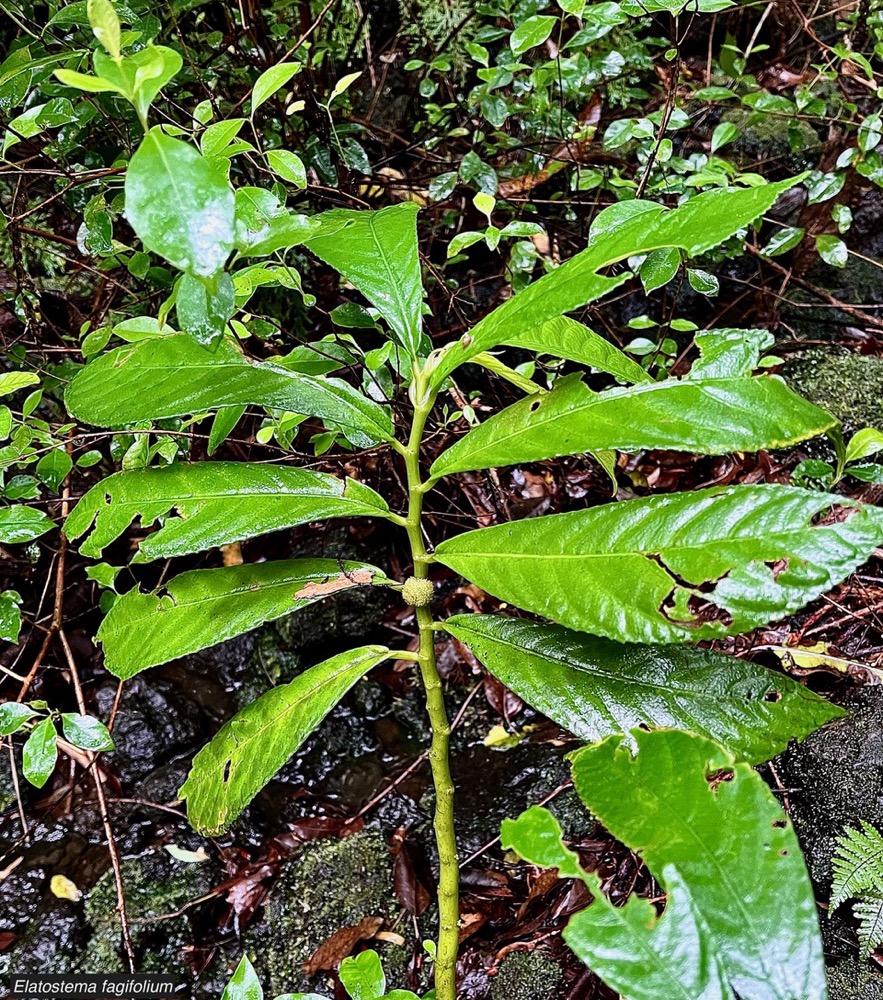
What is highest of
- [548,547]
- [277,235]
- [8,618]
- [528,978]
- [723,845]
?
[277,235]

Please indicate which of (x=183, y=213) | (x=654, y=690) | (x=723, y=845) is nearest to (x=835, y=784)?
(x=654, y=690)

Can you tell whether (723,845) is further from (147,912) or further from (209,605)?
(147,912)

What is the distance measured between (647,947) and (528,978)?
3.37ft

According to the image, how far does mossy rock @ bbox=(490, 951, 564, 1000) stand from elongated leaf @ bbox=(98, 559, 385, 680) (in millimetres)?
965

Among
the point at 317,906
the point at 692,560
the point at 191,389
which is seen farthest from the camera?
the point at 317,906

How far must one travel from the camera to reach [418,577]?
1100 millimetres

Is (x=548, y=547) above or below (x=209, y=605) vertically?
above

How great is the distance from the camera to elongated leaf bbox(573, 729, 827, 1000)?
707 millimetres

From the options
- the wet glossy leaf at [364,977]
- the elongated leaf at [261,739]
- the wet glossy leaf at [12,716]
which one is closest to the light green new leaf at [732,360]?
the elongated leaf at [261,739]

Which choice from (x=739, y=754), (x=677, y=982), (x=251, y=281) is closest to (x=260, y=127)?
(x=251, y=281)

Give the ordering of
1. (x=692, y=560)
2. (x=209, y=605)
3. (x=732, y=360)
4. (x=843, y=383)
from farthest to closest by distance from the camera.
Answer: (x=843, y=383) < (x=209, y=605) < (x=732, y=360) < (x=692, y=560)

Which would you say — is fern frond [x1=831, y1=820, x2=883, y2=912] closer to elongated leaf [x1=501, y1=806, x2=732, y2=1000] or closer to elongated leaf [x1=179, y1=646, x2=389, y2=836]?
elongated leaf [x1=501, y1=806, x2=732, y2=1000]

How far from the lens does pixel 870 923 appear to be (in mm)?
1329

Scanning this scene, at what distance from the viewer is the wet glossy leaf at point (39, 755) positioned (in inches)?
51.9
